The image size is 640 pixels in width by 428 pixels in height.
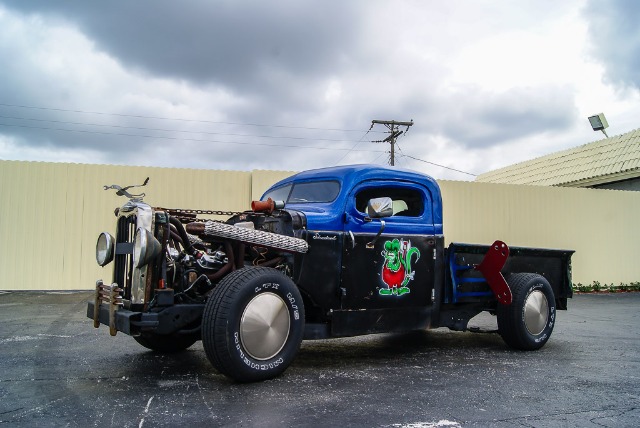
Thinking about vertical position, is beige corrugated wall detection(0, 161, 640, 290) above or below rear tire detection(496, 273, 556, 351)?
above

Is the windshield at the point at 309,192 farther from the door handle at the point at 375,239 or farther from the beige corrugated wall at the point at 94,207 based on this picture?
the beige corrugated wall at the point at 94,207

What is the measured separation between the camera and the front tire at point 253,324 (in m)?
4.71

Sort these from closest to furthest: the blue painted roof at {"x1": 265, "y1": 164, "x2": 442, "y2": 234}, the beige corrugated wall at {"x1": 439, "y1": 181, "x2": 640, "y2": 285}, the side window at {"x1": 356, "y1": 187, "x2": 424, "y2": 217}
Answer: the blue painted roof at {"x1": 265, "y1": 164, "x2": 442, "y2": 234} < the side window at {"x1": 356, "y1": 187, "x2": 424, "y2": 217} < the beige corrugated wall at {"x1": 439, "y1": 181, "x2": 640, "y2": 285}

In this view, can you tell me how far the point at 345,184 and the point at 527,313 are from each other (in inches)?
111

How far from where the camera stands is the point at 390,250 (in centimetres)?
609

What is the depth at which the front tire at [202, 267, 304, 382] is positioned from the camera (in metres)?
4.71

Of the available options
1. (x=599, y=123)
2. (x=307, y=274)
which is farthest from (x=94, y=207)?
(x=599, y=123)

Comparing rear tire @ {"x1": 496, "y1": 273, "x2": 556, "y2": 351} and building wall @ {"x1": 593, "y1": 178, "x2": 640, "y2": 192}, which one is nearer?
rear tire @ {"x1": 496, "y1": 273, "x2": 556, "y2": 351}

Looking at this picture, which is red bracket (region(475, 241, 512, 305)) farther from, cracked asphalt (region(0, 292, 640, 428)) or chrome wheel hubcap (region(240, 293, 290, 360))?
chrome wheel hubcap (region(240, 293, 290, 360))

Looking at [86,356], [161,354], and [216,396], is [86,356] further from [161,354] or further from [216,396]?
[216,396]

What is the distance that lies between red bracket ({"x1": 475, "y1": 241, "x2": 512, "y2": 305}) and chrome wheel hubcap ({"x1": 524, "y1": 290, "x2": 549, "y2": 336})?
34 centimetres

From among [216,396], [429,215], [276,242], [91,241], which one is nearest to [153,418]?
[216,396]

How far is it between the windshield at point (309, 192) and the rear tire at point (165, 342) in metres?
1.93

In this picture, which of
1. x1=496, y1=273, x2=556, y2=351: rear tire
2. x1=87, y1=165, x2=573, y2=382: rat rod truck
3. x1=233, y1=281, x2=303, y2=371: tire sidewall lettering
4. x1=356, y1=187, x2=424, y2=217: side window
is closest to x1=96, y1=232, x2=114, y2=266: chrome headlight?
x1=87, y1=165, x2=573, y2=382: rat rod truck
